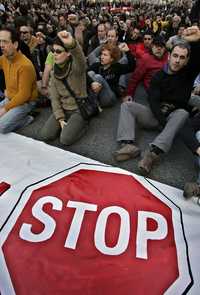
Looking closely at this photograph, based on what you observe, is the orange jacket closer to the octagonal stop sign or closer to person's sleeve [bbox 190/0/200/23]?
the octagonal stop sign

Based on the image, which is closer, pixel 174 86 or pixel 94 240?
pixel 94 240

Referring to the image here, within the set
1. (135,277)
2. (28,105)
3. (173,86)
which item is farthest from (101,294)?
(28,105)

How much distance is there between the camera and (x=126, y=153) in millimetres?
3211

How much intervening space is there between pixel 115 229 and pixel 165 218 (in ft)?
1.30

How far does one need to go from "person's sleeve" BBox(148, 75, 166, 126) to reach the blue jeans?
163 cm

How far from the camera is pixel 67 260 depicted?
79.4 inches

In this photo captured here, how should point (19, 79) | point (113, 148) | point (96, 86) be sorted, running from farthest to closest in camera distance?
point (96, 86) < point (19, 79) < point (113, 148)

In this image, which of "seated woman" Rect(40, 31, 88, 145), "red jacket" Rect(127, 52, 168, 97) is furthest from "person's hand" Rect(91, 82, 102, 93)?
"red jacket" Rect(127, 52, 168, 97)

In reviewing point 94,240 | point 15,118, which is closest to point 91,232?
point 94,240

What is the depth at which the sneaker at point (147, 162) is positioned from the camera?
9.70 ft

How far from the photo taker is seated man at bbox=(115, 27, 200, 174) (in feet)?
9.90

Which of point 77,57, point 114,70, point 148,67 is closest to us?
point 77,57

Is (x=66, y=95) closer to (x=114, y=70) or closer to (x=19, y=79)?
(x=19, y=79)

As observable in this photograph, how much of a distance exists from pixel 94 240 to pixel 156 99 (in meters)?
1.73
